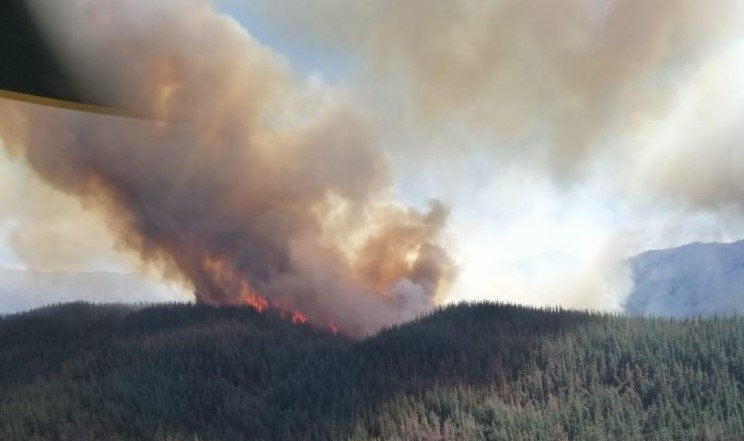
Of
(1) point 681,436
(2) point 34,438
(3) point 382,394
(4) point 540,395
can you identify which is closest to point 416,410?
(3) point 382,394

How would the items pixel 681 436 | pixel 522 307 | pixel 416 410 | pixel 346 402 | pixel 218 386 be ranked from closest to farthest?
pixel 681 436 < pixel 416 410 < pixel 346 402 < pixel 218 386 < pixel 522 307

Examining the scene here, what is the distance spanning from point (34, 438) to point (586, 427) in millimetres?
7837

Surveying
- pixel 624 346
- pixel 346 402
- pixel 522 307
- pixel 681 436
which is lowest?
pixel 681 436

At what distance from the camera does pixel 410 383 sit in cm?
1029

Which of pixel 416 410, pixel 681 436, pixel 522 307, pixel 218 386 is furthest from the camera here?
pixel 522 307

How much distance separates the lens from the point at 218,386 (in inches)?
426

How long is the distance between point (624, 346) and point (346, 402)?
460 centimetres

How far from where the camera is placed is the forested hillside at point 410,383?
8656mm

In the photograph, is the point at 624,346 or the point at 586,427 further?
the point at 624,346

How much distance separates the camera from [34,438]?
938cm

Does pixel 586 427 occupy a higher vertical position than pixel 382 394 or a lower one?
lower

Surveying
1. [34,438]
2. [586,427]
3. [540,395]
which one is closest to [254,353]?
[34,438]

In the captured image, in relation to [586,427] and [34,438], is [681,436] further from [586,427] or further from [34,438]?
[34,438]

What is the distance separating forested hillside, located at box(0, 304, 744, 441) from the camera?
28.4 feet
